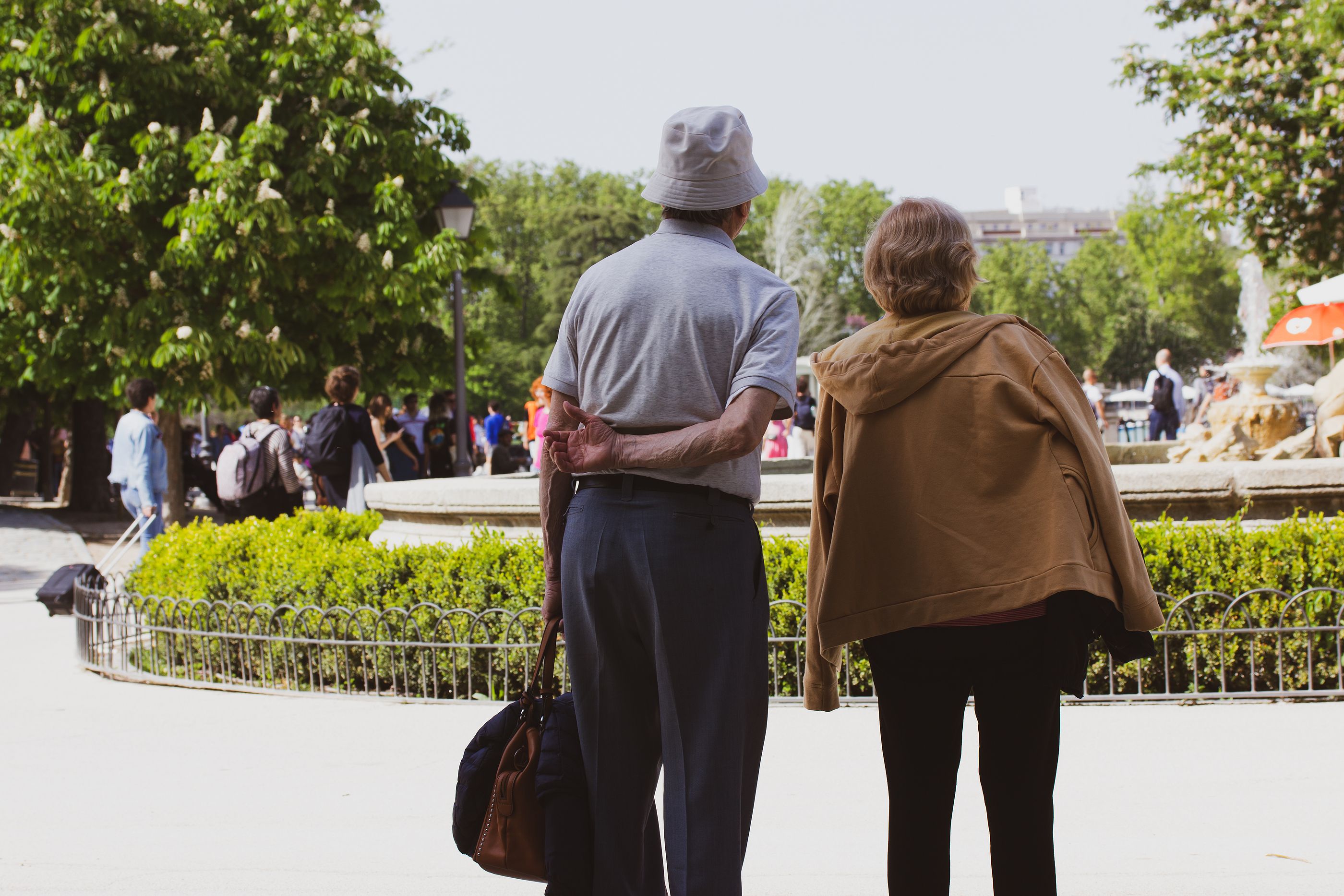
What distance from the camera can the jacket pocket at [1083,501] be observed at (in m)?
2.52

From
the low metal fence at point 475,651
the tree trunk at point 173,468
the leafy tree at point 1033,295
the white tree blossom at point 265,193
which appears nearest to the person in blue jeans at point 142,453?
the low metal fence at point 475,651

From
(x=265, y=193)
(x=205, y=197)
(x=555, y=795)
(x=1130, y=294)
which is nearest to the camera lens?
(x=555, y=795)

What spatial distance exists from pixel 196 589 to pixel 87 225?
8.38 m

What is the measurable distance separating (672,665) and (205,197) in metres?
13.0

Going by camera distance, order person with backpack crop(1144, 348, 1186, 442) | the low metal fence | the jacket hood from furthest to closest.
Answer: person with backpack crop(1144, 348, 1186, 442), the low metal fence, the jacket hood

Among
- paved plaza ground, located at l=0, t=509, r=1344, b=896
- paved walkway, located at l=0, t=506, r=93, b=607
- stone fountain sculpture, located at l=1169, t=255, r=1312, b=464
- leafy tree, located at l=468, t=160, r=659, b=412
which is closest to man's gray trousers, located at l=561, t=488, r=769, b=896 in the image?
paved plaza ground, located at l=0, t=509, r=1344, b=896

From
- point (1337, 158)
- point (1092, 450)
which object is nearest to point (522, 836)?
point (1092, 450)

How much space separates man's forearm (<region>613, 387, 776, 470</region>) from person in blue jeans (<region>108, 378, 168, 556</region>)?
Answer: 867 cm

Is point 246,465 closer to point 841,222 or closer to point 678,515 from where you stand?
point 678,515

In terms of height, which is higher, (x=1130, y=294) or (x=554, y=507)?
(x=1130, y=294)

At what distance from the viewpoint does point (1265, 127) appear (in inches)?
742

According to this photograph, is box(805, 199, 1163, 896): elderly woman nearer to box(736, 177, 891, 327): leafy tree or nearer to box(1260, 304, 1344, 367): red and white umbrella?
box(1260, 304, 1344, 367): red and white umbrella

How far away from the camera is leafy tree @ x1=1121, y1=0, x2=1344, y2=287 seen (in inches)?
723

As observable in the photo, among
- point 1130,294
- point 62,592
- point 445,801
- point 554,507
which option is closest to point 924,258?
point 554,507
